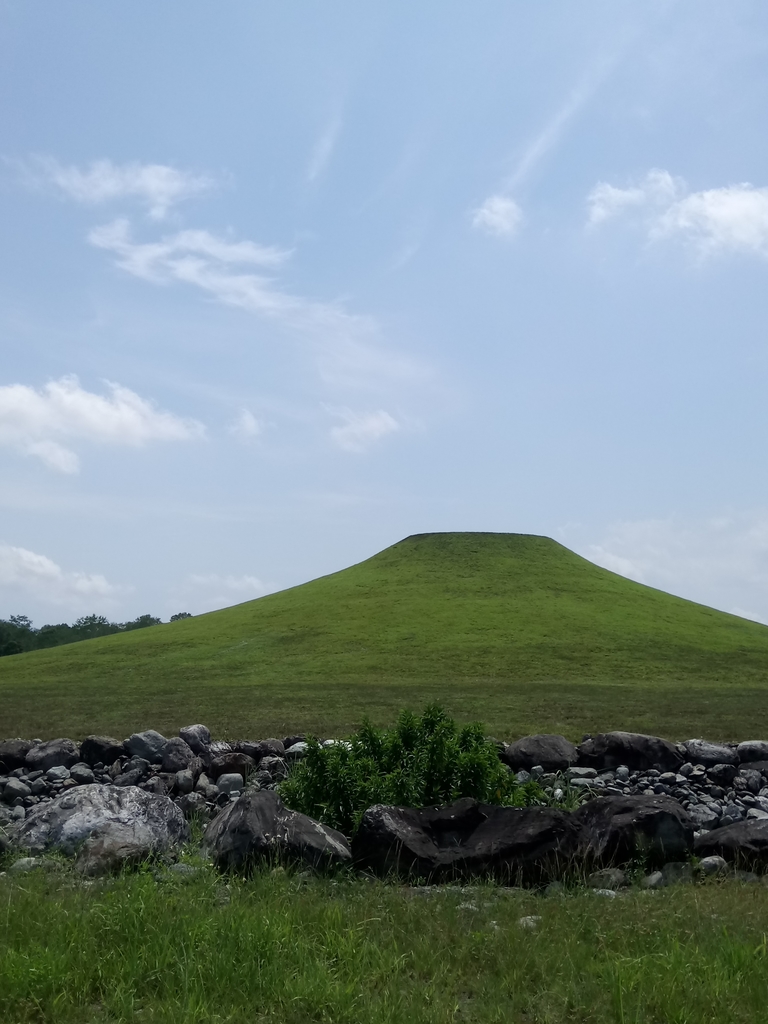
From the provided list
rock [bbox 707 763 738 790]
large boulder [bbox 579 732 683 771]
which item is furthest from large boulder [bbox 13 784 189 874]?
rock [bbox 707 763 738 790]

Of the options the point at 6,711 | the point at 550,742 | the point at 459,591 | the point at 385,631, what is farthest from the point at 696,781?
the point at 459,591

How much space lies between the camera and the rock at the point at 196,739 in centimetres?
1745

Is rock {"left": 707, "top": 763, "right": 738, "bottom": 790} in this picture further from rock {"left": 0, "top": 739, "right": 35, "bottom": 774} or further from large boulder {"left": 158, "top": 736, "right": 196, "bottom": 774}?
rock {"left": 0, "top": 739, "right": 35, "bottom": 774}

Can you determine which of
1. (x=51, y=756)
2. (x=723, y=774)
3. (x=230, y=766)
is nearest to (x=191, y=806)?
(x=230, y=766)

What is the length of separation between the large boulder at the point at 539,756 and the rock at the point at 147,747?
6133 mm

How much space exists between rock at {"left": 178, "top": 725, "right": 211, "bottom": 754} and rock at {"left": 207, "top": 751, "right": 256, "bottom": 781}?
8.89 feet

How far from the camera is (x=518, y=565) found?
90.3 meters

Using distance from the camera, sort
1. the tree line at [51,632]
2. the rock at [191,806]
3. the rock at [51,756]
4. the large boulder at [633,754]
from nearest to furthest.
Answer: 1. the rock at [191,806]
2. the rock at [51,756]
3. the large boulder at [633,754]
4. the tree line at [51,632]

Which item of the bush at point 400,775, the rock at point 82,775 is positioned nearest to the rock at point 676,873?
the bush at point 400,775

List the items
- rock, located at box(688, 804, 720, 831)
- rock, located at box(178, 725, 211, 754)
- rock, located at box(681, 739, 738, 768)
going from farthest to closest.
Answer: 1. rock, located at box(178, 725, 211, 754)
2. rock, located at box(681, 739, 738, 768)
3. rock, located at box(688, 804, 720, 831)

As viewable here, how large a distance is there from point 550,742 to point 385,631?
48.1 m

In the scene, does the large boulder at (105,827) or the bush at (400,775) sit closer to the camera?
the large boulder at (105,827)

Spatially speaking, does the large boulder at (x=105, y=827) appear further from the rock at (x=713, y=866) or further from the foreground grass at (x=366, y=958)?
the rock at (x=713, y=866)

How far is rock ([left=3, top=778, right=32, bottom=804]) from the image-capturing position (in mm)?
13539
